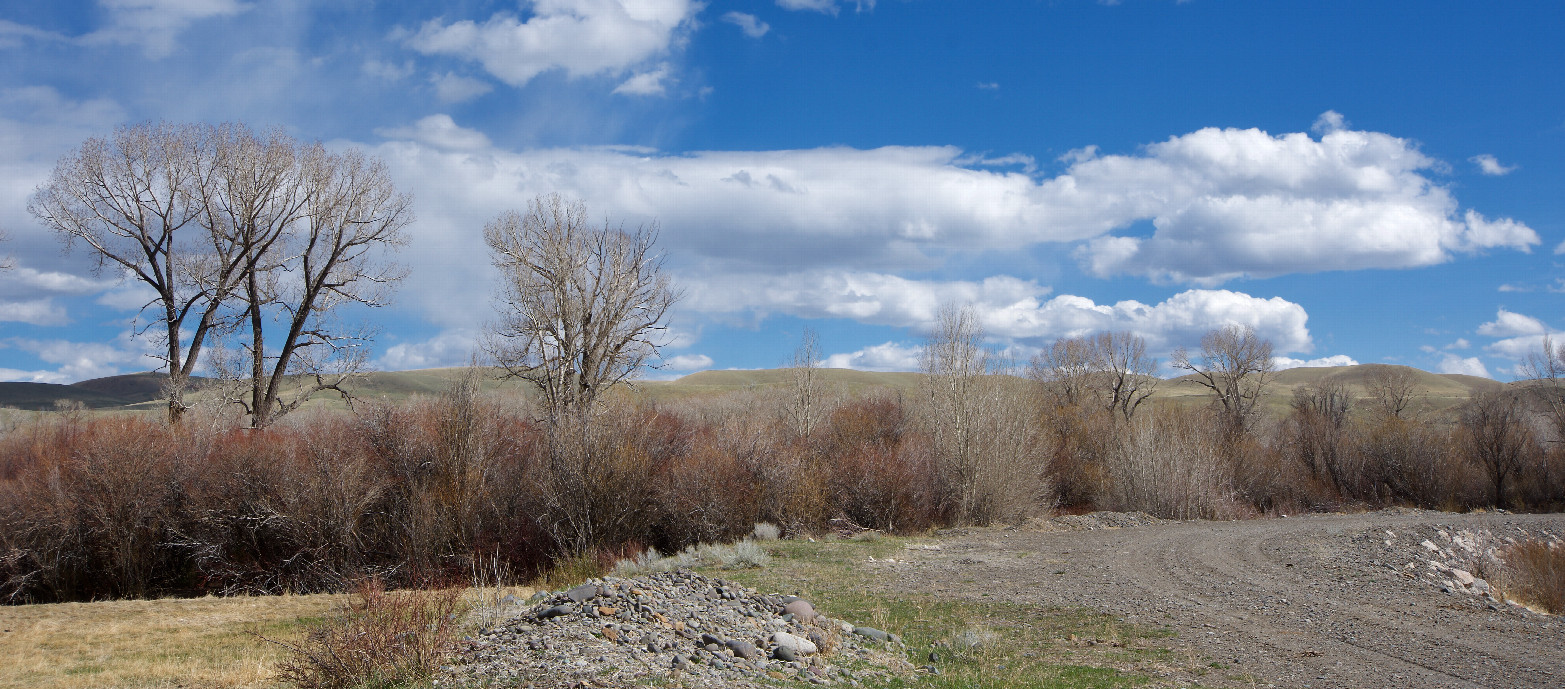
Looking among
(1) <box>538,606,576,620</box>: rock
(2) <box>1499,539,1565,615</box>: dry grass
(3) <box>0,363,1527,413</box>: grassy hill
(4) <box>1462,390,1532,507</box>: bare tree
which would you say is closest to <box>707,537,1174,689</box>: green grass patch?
(1) <box>538,606,576,620</box>: rock

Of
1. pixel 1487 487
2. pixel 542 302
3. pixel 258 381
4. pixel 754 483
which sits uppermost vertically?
pixel 542 302

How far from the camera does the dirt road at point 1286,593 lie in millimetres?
10492

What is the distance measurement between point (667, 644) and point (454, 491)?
63.2 ft

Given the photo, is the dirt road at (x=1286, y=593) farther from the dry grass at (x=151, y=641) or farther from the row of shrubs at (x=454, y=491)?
the dry grass at (x=151, y=641)

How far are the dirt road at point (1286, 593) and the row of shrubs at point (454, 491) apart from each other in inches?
209

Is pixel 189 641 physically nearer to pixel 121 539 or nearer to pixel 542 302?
pixel 121 539

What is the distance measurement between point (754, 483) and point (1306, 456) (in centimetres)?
3461

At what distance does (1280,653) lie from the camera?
11.0 meters

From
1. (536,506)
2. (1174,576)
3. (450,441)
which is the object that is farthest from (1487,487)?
(450,441)

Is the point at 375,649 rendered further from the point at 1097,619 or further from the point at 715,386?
the point at 715,386

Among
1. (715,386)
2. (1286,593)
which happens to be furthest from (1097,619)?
(715,386)

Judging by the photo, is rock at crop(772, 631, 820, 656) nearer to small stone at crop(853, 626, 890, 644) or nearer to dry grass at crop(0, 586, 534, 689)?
small stone at crop(853, 626, 890, 644)

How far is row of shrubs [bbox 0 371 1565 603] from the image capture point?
82.5 feet

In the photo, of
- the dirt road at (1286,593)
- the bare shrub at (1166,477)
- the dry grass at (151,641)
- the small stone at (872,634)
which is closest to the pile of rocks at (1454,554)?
the dirt road at (1286,593)
